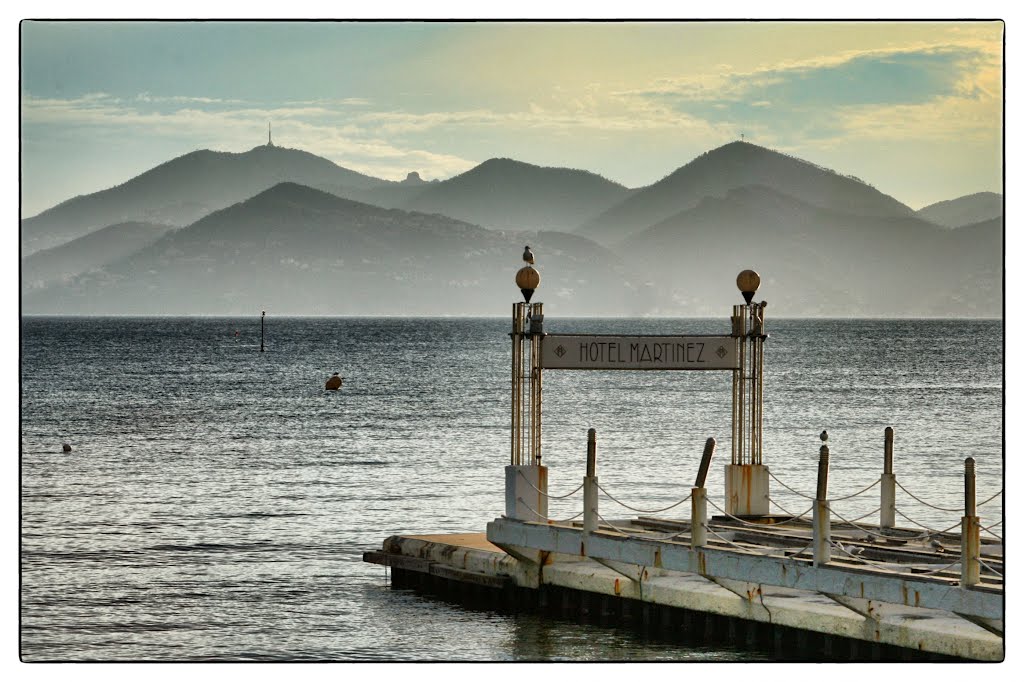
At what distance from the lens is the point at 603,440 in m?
54.7

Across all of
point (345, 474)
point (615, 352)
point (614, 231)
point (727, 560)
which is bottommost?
point (345, 474)

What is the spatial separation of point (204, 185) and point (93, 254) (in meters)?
18.7

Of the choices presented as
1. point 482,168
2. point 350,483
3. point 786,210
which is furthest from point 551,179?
point 350,483

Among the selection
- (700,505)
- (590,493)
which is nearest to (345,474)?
(590,493)

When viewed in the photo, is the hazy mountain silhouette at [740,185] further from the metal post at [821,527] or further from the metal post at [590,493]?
the metal post at [821,527]

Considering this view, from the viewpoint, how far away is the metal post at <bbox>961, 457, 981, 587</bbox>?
14.4 meters

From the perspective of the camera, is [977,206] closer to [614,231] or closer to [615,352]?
[615,352]

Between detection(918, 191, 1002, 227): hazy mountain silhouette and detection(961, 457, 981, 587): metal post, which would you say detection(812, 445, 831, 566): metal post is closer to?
detection(961, 457, 981, 587): metal post

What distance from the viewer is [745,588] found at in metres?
17.3

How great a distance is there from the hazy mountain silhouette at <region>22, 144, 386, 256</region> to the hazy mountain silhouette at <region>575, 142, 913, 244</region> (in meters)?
23.9

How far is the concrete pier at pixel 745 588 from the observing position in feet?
50.2

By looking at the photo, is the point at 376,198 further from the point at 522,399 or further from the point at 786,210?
the point at 522,399

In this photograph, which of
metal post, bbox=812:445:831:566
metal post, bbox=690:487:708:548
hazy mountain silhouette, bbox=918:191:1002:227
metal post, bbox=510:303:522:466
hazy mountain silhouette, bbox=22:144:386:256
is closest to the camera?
metal post, bbox=812:445:831:566

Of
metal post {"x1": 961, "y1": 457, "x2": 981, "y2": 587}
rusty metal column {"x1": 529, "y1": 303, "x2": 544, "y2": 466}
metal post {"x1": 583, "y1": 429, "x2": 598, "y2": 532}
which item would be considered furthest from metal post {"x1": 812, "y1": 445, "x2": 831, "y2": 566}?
rusty metal column {"x1": 529, "y1": 303, "x2": 544, "y2": 466}
